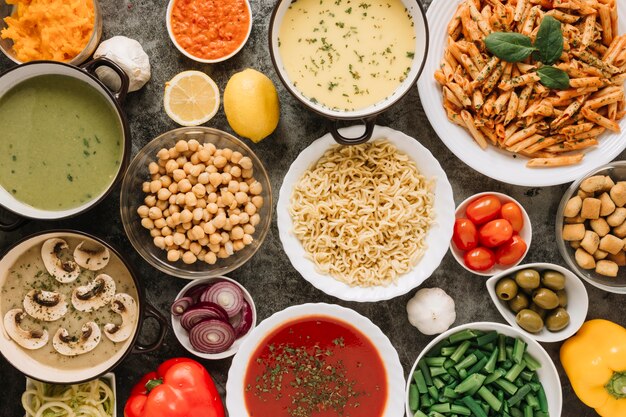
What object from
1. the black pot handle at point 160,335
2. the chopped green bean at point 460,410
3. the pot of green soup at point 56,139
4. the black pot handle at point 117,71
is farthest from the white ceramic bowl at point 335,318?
the black pot handle at point 117,71

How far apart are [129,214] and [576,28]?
7.98ft

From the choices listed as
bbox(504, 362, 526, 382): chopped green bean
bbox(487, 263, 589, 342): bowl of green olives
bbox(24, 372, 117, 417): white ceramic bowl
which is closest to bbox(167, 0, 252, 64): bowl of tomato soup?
bbox(24, 372, 117, 417): white ceramic bowl

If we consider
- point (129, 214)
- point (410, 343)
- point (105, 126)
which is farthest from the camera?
point (410, 343)

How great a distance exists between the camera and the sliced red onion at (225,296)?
10.2ft

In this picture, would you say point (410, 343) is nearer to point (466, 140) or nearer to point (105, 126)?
point (466, 140)

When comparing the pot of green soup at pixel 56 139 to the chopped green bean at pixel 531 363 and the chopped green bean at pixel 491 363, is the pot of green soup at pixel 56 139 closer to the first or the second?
the chopped green bean at pixel 491 363

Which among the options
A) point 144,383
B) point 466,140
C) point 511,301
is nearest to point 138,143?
point 144,383

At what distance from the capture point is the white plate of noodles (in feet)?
10.1

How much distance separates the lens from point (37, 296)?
2951mm

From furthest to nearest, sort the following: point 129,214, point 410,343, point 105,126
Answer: point 410,343
point 129,214
point 105,126

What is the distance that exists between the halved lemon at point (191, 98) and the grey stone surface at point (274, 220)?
0.17 m

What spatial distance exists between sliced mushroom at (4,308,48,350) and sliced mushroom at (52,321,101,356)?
0.06 m

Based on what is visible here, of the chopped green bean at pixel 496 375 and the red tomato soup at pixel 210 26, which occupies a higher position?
the red tomato soup at pixel 210 26

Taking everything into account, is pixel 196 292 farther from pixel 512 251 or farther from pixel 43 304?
pixel 512 251
